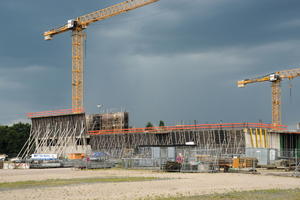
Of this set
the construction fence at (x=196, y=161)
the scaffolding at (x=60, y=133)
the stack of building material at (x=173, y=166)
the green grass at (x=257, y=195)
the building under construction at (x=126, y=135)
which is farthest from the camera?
the scaffolding at (x=60, y=133)

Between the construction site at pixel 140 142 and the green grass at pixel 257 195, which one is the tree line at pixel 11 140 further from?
the green grass at pixel 257 195

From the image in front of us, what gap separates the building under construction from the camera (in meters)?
57.4

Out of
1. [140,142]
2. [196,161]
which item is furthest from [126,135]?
[196,161]

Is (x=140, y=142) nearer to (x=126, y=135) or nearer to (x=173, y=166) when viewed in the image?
(x=126, y=135)

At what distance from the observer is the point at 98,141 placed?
77.3 metres

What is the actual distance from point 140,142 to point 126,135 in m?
4.25

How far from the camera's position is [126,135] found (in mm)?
73688

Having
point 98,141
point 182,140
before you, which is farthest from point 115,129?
point 182,140

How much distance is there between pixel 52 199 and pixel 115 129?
2326 inches

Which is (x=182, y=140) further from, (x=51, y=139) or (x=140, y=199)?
(x=140, y=199)

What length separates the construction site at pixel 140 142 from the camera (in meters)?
38.8

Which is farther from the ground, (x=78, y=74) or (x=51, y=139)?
(x=78, y=74)

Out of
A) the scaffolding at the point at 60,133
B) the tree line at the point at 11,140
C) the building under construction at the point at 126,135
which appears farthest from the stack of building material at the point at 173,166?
the tree line at the point at 11,140

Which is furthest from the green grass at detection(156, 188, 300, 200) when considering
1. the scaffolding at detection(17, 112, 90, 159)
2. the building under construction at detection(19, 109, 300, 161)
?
the scaffolding at detection(17, 112, 90, 159)
